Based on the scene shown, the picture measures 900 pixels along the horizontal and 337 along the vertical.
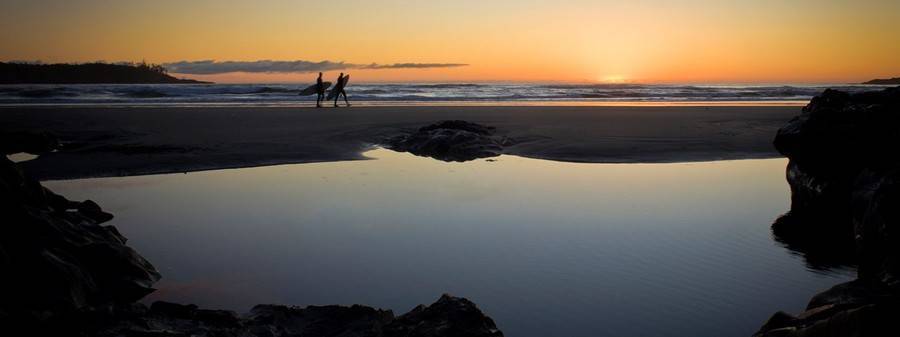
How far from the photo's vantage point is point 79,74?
71.7 metres

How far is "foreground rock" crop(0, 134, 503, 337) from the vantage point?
2.98 metres

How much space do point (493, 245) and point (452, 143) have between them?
6.36 metres

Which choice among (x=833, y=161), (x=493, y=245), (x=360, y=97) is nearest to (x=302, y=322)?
(x=493, y=245)

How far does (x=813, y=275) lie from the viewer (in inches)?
179

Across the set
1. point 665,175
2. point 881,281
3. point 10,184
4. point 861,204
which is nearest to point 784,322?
point 881,281

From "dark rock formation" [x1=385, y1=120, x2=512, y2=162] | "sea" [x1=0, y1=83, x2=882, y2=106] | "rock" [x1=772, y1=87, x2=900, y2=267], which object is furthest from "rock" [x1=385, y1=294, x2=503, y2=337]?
"sea" [x1=0, y1=83, x2=882, y2=106]

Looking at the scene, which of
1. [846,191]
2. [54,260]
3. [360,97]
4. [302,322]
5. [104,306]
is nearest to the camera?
[104,306]

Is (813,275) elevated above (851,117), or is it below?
below

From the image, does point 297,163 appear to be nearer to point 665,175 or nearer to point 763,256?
point 665,175

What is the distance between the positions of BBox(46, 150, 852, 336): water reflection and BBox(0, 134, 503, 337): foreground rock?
35 cm

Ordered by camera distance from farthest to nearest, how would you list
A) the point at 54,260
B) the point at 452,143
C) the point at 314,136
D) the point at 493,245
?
the point at 314,136, the point at 452,143, the point at 493,245, the point at 54,260

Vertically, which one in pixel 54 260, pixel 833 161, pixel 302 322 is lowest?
pixel 302 322

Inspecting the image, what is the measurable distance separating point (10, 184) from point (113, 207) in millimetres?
2542

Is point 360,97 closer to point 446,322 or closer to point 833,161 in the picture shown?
point 833,161
